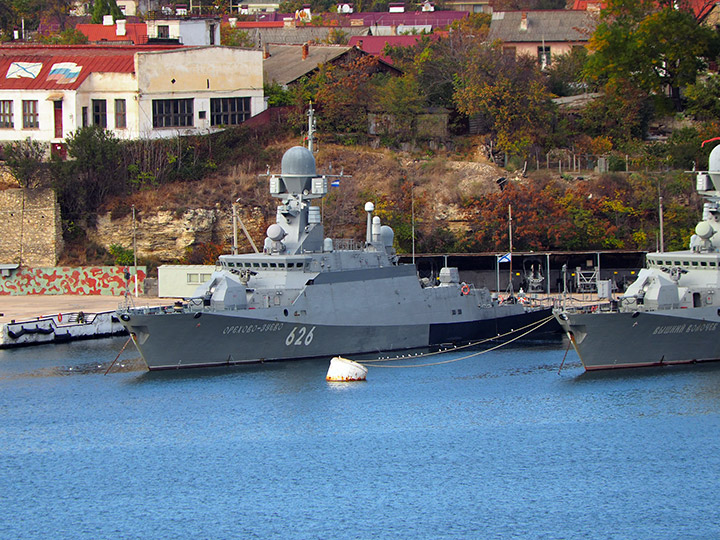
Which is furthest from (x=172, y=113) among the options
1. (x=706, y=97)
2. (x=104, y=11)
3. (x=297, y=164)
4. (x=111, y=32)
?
(x=706, y=97)

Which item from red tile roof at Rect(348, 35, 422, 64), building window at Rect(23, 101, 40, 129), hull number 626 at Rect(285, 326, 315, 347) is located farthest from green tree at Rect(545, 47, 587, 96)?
hull number 626 at Rect(285, 326, 315, 347)

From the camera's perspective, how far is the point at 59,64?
64500 millimetres

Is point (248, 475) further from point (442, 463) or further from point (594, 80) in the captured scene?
point (594, 80)

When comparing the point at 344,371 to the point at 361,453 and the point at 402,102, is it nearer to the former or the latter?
the point at 361,453

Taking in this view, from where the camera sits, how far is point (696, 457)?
3194 cm

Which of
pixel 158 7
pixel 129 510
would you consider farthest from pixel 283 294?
pixel 158 7

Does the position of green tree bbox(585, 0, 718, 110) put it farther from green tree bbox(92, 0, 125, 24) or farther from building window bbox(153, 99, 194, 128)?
green tree bbox(92, 0, 125, 24)

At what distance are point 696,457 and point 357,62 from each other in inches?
1662

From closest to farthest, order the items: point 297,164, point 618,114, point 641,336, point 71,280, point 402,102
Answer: point 641,336 < point 297,164 < point 71,280 < point 402,102 < point 618,114

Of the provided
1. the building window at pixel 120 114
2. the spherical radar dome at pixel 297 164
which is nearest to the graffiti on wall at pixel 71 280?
the building window at pixel 120 114

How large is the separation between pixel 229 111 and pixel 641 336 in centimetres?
3166

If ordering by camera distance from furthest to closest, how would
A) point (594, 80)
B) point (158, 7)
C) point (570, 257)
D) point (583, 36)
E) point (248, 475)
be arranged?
point (158, 7), point (583, 36), point (594, 80), point (570, 257), point (248, 475)

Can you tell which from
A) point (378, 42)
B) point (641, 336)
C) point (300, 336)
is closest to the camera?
point (641, 336)

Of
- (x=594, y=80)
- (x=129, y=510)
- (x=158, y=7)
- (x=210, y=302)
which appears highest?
(x=158, y=7)
